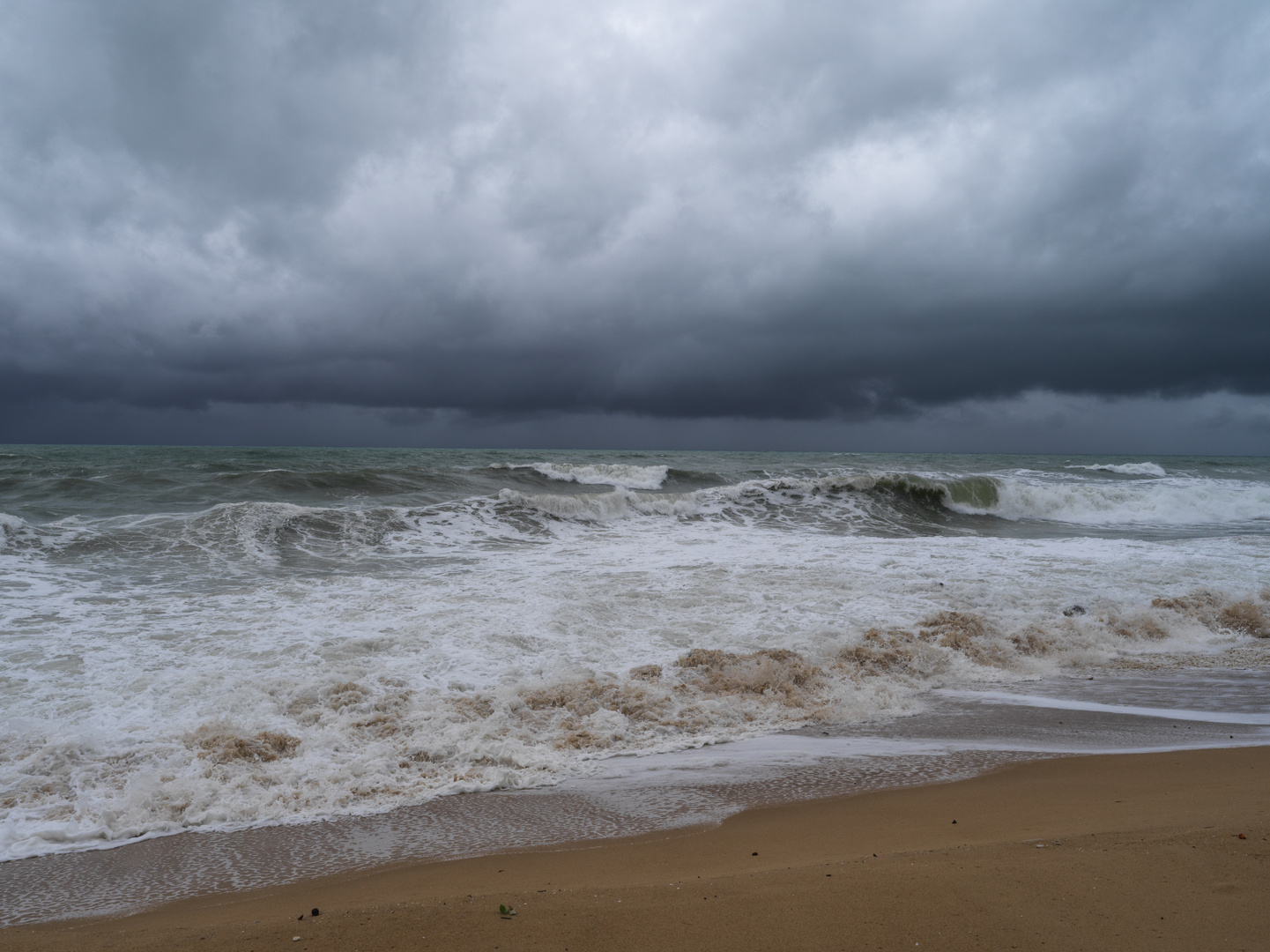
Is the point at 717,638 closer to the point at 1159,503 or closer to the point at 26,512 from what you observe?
the point at 26,512

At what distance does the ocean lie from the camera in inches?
146

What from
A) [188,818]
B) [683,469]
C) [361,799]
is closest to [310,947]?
[361,799]

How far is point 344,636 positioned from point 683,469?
22618mm

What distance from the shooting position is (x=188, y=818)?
354 centimetres

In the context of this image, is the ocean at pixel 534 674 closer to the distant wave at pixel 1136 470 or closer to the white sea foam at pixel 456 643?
the white sea foam at pixel 456 643

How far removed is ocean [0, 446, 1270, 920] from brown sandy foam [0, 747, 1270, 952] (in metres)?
0.35

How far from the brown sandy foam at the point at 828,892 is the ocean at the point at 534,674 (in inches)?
13.7

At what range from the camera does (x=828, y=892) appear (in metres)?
2.52

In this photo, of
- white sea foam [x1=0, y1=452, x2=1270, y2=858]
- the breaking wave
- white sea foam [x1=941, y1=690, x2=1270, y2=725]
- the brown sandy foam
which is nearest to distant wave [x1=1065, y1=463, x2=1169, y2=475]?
white sea foam [x1=0, y1=452, x2=1270, y2=858]

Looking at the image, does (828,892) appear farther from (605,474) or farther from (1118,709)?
(605,474)

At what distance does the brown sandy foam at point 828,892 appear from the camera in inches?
88.4

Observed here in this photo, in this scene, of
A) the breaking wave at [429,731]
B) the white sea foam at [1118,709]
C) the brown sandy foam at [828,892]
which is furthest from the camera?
the white sea foam at [1118,709]

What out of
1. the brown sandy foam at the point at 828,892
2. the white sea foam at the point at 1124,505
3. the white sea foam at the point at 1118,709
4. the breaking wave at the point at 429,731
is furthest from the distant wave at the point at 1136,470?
the brown sandy foam at the point at 828,892

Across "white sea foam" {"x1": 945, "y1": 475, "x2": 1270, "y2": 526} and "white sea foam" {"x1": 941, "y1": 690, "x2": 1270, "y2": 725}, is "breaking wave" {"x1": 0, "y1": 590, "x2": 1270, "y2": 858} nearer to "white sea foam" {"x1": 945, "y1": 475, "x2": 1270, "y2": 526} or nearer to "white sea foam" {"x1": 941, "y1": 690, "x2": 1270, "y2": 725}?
"white sea foam" {"x1": 941, "y1": 690, "x2": 1270, "y2": 725}
